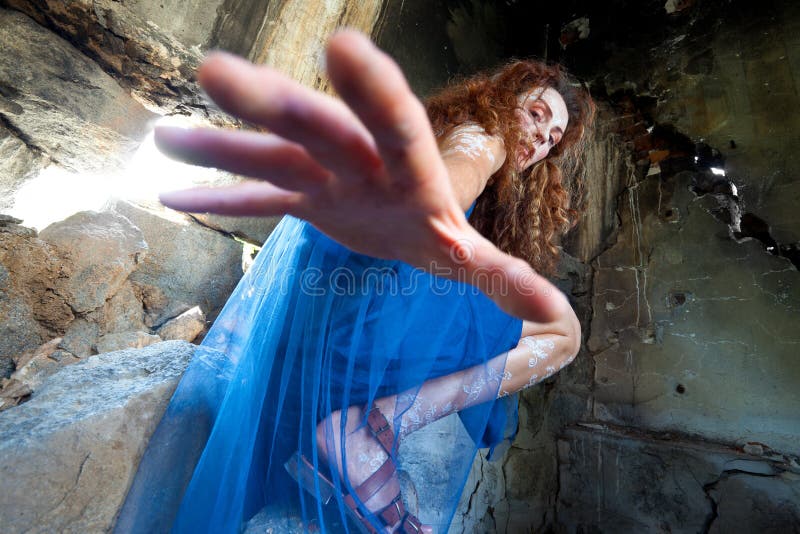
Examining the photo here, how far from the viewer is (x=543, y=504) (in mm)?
2010

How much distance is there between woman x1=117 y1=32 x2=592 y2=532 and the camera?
34cm

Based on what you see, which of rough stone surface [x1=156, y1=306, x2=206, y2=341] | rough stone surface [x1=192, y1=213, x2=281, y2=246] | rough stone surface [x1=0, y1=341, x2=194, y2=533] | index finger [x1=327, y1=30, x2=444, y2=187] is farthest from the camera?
rough stone surface [x1=192, y1=213, x2=281, y2=246]

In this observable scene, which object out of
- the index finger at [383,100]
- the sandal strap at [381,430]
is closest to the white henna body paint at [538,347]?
the sandal strap at [381,430]

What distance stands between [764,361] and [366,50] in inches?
93.6

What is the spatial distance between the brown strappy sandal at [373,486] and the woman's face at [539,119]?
0.91m

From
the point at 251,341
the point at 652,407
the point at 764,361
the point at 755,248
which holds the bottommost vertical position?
the point at 251,341

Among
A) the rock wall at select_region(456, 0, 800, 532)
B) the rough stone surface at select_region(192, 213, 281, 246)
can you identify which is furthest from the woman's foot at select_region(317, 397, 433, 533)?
the rock wall at select_region(456, 0, 800, 532)

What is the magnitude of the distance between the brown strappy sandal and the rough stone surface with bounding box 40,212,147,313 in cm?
85

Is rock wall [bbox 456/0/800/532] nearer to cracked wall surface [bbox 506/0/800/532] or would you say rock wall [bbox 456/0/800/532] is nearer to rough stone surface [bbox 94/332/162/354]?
cracked wall surface [bbox 506/0/800/532]

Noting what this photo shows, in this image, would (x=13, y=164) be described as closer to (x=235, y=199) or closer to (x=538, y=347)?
(x=235, y=199)

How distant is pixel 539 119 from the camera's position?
4.04 feet

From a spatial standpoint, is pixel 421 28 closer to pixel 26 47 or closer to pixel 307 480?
pixel 26 47

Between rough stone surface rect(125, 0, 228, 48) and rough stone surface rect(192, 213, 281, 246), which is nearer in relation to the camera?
rough stone surface rect(125, 0, 228, 48)

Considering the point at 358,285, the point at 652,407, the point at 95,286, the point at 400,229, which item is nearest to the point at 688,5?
the point at 652,407
